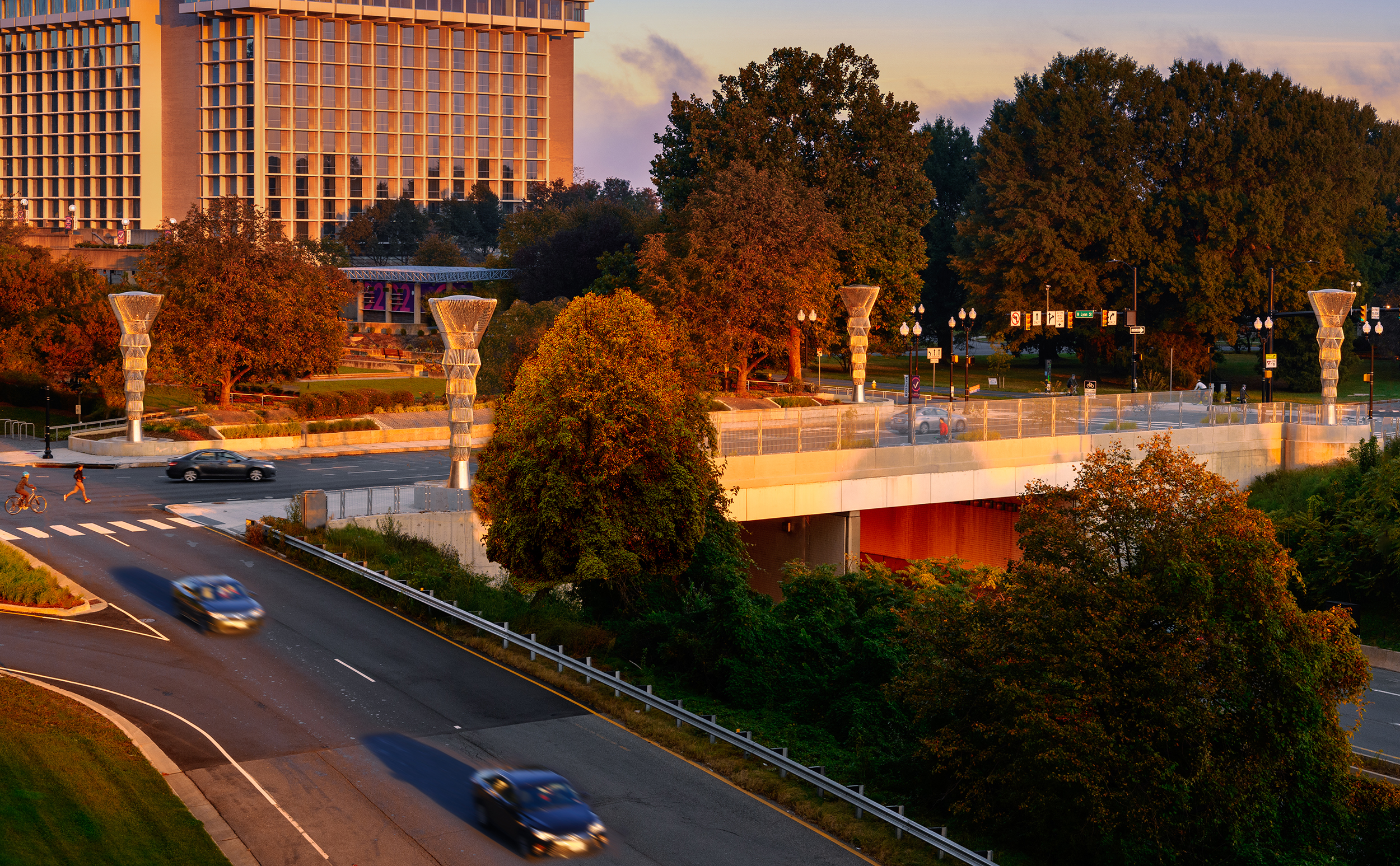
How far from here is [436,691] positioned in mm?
24484

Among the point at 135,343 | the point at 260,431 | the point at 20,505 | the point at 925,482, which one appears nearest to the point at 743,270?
the point at 260,431

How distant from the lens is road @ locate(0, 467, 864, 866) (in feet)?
59.6

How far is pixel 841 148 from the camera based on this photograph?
294 ft

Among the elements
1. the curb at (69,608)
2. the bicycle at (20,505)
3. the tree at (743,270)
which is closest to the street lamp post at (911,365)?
the tree at (743,270)

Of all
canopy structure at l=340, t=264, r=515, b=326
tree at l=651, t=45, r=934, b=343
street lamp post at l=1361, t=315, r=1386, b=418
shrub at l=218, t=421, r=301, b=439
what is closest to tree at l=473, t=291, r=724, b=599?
shrub at l=218, t=421, r=301, b=439

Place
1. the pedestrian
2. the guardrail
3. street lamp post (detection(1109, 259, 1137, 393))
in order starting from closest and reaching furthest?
the guardrail, the pedestrian, street lamp post (detection(1109, 259, 1137, 393))

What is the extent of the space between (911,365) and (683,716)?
51.4 meters

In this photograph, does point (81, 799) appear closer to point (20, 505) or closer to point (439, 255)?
point (20, 505)

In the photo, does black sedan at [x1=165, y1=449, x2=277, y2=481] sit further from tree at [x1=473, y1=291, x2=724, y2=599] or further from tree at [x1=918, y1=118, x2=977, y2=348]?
tree at [x1=918, y1=118, x2=977, y2=348]

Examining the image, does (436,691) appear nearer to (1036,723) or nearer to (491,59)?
(1036,723)

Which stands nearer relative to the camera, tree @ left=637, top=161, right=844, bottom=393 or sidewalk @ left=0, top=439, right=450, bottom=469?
sidewalk @ left=0, top=439, right=450, bottom=469

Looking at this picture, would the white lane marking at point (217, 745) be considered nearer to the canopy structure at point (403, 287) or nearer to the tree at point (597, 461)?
the tree at point (597, 461)

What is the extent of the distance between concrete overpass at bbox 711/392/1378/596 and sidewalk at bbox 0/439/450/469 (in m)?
21.3

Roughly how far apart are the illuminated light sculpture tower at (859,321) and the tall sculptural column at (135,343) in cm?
3068
